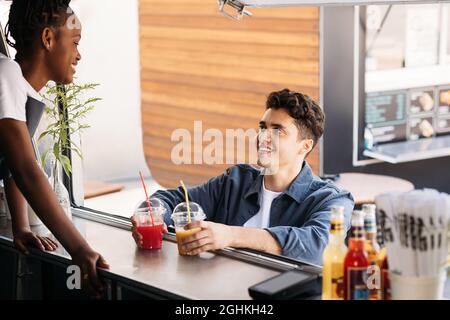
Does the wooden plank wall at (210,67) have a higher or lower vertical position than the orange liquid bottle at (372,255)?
higher

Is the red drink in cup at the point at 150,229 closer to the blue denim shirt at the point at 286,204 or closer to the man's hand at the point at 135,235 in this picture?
the man's hand at the point at 135,235

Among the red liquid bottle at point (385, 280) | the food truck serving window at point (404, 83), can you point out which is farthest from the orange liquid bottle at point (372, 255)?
the food truck serving window at point (404, 83)

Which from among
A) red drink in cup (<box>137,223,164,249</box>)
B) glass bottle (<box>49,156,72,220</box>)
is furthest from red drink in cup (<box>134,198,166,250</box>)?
glass bottle (<box>49,156,72,220</box>)

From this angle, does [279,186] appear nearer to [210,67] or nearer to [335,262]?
[335,262]

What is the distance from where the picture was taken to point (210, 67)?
6000 mm

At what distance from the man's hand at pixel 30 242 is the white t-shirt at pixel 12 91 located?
1.19ft

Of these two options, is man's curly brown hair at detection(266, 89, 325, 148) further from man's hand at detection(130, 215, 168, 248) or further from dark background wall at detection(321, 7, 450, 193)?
dark background wall at detection(321, 7, 450, 193)

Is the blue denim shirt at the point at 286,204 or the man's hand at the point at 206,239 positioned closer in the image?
the man's hand at the point at 206,239

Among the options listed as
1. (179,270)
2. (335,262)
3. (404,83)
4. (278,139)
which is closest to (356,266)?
(335,262)

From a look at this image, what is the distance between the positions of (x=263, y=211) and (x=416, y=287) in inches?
48.2

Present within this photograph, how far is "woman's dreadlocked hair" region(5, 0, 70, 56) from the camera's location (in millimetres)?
2197

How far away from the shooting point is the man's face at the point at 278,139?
107 inches

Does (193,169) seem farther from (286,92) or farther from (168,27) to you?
(286,92)

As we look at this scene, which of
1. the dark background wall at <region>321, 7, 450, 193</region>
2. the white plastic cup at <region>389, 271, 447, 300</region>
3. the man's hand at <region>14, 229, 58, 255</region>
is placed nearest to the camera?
the white plastic cup at <region>389, 271, 447, 300</region>
